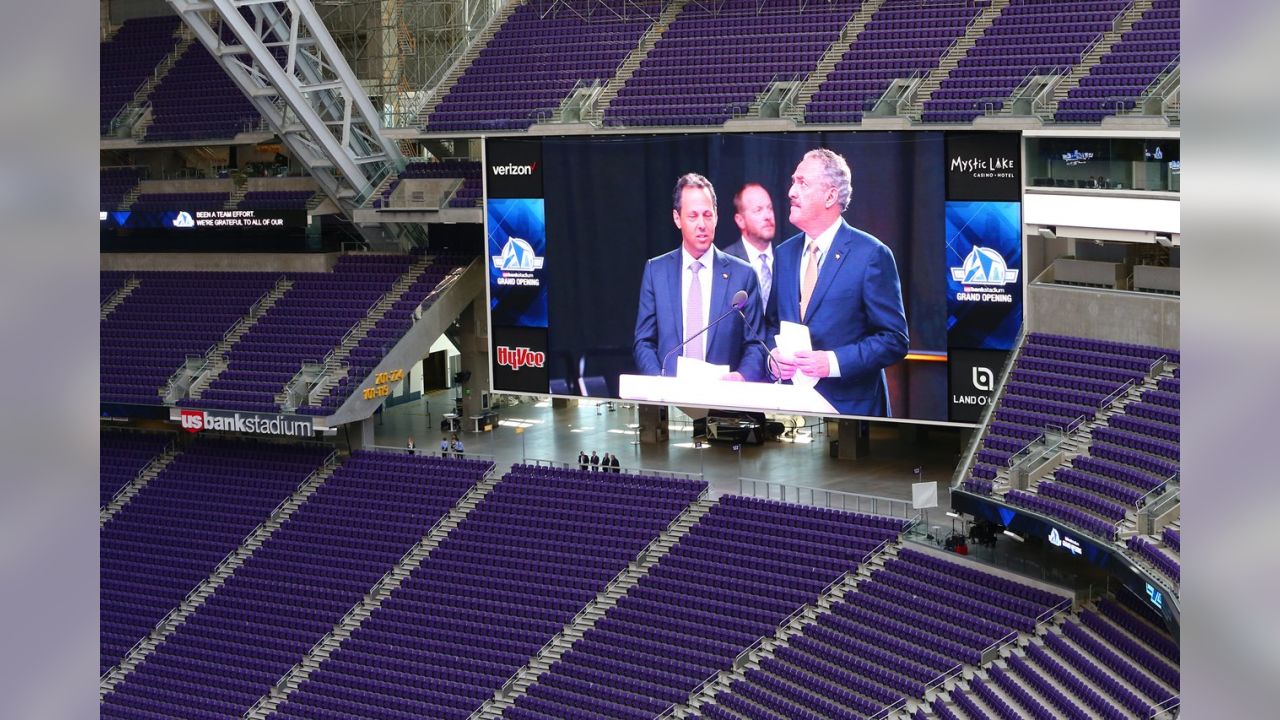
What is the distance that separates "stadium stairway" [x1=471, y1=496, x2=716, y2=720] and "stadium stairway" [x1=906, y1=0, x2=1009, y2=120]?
7.68 meters

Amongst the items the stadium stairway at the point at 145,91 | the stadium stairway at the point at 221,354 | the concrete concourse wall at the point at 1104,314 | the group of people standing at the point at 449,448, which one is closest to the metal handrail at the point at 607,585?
the group of people standing at the point at 449,448

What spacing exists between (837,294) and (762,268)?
4.78ft

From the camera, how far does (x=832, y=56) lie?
2856cm

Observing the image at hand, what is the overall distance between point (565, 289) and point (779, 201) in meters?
4.87

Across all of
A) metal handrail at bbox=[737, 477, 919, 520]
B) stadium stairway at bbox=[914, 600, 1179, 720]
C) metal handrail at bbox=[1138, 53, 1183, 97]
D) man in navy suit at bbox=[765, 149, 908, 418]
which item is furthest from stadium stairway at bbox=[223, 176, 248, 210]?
stadium stairway at bbox=[914, 600, 1179, 720]

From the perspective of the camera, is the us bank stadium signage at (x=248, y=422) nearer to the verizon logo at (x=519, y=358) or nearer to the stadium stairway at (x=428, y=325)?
the stadium stairway at (x=428, y=325)

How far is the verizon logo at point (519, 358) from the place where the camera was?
3073 centimetres

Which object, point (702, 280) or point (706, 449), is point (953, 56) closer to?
point (702, 280)

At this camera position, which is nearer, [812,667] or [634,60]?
[812,667]

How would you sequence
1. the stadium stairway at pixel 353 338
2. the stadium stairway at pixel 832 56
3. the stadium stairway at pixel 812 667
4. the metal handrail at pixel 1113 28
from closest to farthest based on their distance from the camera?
the stadium stairway at pixel 812 667 < the metal handrail at pixel 1113 28 < the stadium stairway at pixel 832 56 < the stadium stairway at pixel 353 338

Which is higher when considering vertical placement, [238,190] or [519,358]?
[238,190]

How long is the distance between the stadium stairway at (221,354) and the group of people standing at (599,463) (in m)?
8.66

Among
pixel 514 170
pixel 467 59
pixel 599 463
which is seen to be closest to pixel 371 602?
pixel 599 463
